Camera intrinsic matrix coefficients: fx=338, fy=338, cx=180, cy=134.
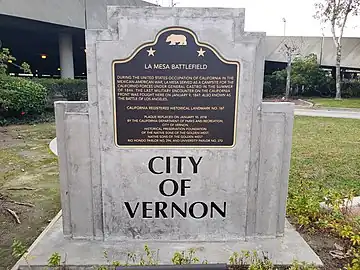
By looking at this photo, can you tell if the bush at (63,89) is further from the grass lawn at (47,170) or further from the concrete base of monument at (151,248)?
the concrete base of monument at (151,248)

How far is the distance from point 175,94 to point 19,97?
9236 mm

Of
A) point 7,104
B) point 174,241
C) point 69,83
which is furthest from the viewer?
point 69,83

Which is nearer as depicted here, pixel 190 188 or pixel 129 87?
pixel 129 87

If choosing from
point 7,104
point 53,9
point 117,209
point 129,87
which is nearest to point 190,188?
point 117,209

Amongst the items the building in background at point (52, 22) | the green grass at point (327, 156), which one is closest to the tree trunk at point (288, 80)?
the building in background at point (52, 22)

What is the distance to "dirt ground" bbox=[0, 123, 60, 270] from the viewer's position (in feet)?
11.0

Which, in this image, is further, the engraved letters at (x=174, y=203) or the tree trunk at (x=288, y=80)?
the tree trunk at (x=288, y=80)

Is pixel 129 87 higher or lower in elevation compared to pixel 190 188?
higher

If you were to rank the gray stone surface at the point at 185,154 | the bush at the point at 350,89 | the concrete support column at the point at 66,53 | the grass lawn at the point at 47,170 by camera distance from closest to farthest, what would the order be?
the gray stone surface at the point at 185,154 → the grass lawn at the point at 47,170 → the concrete support column at the point at 66,53 → the bush at the point at 350,89

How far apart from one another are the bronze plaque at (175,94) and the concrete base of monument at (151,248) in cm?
88

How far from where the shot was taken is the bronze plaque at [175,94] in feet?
8.77

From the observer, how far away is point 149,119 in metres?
2.79

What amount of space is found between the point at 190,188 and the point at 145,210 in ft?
1.45

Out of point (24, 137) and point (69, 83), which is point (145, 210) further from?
point (69, 83)
